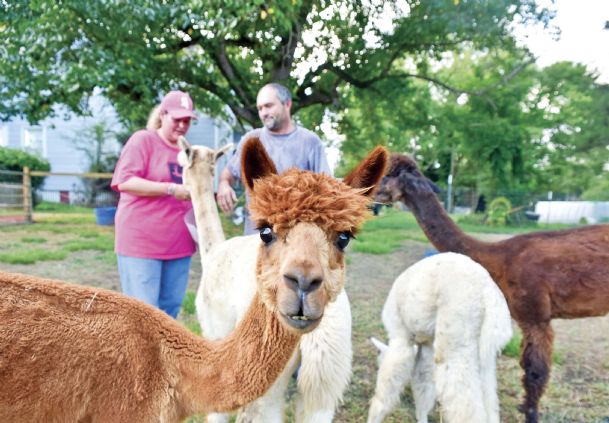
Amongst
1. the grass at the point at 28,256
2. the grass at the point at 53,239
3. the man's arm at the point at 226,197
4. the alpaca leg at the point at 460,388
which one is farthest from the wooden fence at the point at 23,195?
the alpaca leg at the point at 460,388

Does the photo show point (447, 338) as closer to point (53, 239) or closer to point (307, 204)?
point (307, 204)

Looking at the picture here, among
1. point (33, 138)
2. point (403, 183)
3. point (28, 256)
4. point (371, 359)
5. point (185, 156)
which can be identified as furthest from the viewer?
point (33, 138)

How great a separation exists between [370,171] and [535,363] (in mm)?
2452

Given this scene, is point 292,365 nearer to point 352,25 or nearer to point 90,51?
point 90,51

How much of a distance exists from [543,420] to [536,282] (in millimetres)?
1065

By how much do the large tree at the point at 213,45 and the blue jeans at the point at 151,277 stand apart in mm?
4036

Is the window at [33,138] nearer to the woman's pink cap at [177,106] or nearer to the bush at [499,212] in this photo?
the bush at [499,212]

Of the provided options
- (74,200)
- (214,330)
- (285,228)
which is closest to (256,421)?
(214,330)

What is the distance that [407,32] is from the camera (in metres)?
10.1

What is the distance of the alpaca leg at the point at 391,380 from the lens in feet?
10.1

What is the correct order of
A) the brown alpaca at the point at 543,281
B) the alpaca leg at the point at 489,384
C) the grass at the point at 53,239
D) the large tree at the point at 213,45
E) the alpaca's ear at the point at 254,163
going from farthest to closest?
the grass at the point at 53,239 → the large tree at the point at 213,45 → the brown alpaca at the point at 543,281 → the alpaca leg at the point at 489,384 → the alpaca's ear at the point at 254,163

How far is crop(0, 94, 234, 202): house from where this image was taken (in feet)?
67.9

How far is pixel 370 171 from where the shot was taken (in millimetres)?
1751

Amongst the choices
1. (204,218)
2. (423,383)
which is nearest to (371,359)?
(423,383)
